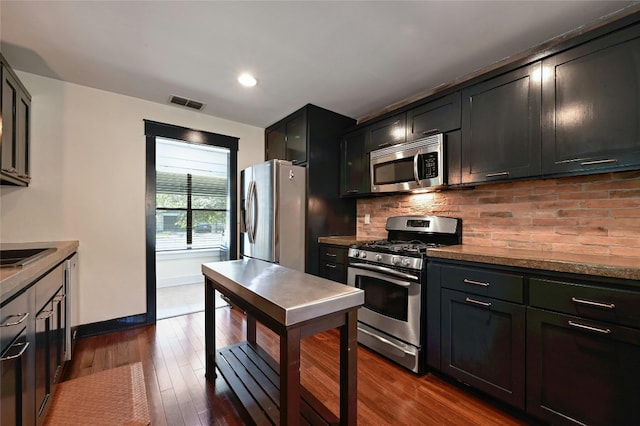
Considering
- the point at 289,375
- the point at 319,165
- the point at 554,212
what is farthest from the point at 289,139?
the point at 289,375

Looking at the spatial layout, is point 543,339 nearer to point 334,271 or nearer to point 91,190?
point 334,271

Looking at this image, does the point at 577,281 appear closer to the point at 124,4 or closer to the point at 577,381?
the point at 577,381

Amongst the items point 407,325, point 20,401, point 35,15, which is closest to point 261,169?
point 35,15

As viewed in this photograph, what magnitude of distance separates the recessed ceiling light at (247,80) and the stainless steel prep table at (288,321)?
70.3 inches

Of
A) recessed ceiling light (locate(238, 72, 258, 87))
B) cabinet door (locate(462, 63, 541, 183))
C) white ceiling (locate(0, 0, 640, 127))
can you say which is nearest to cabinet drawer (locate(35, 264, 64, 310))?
white ceiling (locate(0, 0, 640, 127))

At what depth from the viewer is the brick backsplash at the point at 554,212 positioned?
1728 millimetres

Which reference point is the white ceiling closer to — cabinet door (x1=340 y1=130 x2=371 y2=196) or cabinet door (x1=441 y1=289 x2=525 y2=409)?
cabinet door (x1=340 y1=130 x2=371 y2=196)

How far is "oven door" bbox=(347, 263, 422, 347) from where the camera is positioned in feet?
7.04

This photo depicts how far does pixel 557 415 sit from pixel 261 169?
10.5 feet

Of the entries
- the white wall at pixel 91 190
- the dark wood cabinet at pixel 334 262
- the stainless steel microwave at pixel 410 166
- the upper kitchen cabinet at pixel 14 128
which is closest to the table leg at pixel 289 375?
the dark wood cabinet at pixel 334 262

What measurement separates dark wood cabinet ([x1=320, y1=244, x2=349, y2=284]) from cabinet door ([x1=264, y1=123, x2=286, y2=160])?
4.66 feet

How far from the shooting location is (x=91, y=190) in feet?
9.15

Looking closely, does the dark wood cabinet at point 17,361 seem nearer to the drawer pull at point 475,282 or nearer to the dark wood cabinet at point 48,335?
the dark wood cabinet at point 48,335

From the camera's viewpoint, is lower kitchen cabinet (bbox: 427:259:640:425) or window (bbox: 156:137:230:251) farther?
window (bbox: 156:137:230:251)
